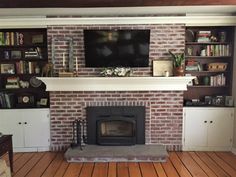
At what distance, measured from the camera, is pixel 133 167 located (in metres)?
3.75

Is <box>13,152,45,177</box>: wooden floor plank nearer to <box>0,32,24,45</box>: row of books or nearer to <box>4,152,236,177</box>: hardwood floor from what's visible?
<box>4,152,236,177</box>: hardwood floor

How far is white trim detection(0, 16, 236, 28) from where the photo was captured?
423cm

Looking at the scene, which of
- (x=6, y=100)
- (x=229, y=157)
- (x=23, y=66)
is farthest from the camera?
(x=23, y=66)

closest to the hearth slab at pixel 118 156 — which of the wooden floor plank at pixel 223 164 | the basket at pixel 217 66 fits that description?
the wooden floor plank at pixel 223 164

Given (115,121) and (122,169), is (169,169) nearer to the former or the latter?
(122,169)

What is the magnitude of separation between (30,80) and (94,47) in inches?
56.6

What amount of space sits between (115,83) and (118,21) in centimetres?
108

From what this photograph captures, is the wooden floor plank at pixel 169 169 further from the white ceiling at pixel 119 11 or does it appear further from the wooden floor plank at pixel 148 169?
the white ceiling at pixel 119 11

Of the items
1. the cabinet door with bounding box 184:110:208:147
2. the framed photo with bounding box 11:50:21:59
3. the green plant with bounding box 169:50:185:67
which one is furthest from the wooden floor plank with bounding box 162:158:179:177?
the framed photo with bounding box 11:50:21:59

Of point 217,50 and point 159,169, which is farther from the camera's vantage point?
point 217,50

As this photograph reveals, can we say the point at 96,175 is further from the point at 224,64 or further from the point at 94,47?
the point at 224,64

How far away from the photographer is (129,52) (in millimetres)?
4242

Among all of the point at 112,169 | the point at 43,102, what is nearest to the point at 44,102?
the point at 43,102

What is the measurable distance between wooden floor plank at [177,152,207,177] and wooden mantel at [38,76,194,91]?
117 centimetres
